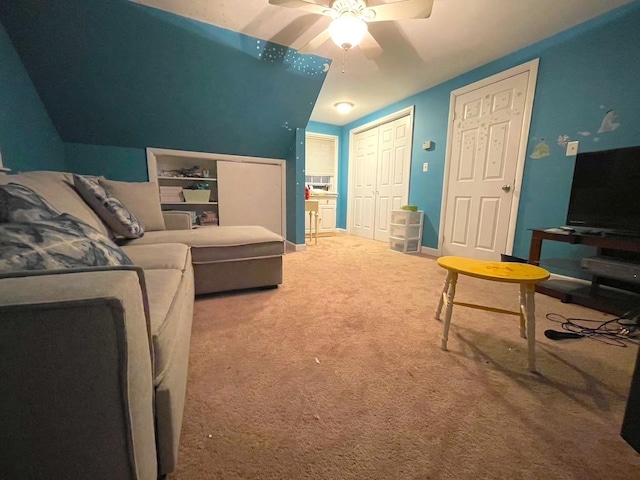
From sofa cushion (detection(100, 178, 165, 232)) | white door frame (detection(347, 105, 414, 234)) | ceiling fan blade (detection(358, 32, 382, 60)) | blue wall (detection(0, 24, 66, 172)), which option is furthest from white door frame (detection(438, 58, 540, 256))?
blue wall (detection(0, 24, 66, 172))

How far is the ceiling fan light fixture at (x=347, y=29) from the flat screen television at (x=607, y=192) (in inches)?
75.4

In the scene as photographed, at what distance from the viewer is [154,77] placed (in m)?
2.46

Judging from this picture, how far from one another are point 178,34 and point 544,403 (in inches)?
Result: 133

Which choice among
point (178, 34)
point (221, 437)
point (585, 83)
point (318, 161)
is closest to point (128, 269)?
point (221, 437)

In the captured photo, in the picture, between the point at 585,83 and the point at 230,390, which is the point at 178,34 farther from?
the point at 585,83

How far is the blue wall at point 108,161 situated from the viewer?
288 cm

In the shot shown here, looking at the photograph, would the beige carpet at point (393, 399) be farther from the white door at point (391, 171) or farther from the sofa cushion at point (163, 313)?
the white door at point (391, 171)

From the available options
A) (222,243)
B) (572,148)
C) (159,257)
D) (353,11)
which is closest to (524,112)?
(572,148)

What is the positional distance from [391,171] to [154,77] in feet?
10.9

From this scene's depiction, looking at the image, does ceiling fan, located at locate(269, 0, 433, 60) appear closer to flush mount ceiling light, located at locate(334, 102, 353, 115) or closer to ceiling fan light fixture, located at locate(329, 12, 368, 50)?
ceiling fan light fixture, located at locate(329, 12, 368, 50)

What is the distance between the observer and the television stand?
1.65 metres

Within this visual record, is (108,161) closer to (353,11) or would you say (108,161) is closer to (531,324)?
(353,11)

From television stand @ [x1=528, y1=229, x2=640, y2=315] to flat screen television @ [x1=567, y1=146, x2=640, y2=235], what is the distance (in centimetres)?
17

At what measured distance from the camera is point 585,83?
213 cm
